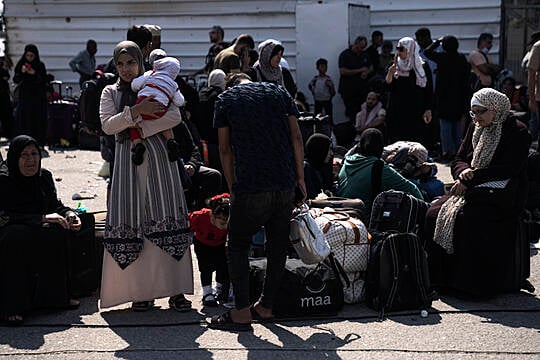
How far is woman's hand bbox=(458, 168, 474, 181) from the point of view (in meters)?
6.53

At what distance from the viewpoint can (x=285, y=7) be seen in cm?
1630

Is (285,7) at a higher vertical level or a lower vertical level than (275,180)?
higher

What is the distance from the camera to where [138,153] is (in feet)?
19.9

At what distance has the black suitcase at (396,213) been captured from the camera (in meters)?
6.73

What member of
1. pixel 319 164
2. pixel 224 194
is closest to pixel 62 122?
pixel 319 164

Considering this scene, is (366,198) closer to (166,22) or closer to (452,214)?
(452,214)

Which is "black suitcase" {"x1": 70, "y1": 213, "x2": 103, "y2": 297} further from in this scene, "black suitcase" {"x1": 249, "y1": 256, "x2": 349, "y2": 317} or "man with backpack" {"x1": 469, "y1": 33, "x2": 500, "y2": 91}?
"man with backpack" {"x1": 469, "y1": 33, "x2": 500, "y2": 91}

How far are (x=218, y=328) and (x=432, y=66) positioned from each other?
8.37m

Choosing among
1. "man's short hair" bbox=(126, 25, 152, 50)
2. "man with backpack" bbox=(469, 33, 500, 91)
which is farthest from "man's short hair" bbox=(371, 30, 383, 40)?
"man's short hair" bbox=(126, 25, 152, 50)

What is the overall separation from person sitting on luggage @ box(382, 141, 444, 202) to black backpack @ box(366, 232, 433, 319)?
4.48 feet

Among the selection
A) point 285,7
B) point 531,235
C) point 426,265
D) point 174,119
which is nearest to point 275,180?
point 174,119

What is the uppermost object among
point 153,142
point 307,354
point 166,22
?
point 166,22

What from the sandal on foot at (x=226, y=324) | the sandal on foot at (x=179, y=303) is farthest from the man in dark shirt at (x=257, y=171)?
the sandal on foot at (x=179, y=303)

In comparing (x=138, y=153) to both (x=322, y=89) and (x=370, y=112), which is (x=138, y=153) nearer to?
(x=370, y=112)
